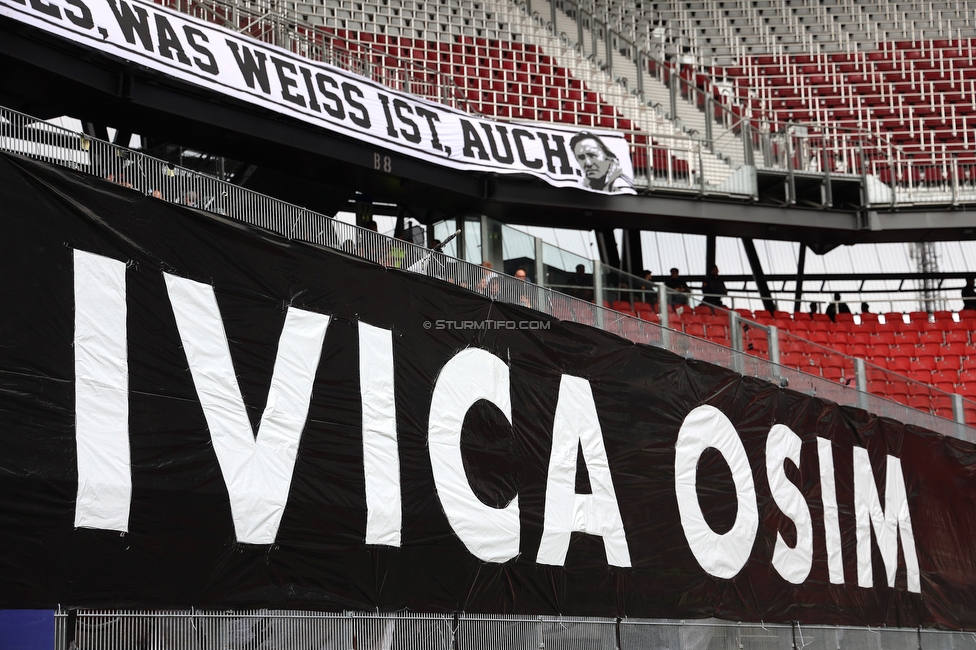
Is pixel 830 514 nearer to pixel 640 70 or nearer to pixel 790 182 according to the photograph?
pixel 790 182

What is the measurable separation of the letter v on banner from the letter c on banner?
175 centimetres

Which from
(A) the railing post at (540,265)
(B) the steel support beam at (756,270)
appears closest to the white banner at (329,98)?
(A) the railing post at (540,265)

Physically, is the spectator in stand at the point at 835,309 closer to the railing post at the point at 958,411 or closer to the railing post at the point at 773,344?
Result: the railing post at the point at 958,411

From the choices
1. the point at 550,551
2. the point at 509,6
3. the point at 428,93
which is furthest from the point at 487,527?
the point at 509,6

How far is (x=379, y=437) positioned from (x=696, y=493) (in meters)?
5.05

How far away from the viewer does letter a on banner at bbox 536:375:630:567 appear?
12.9 m

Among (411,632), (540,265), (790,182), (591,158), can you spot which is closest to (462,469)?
(411,632)

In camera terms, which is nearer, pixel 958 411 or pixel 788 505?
pixel 788 505

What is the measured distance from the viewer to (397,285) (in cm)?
1223

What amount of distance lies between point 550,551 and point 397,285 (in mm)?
3217

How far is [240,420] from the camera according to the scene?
10.1 m

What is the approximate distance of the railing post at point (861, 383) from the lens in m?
17.6

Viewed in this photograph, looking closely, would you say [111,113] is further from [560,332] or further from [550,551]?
[550,551]

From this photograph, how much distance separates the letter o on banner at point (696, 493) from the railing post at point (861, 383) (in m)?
2.88
